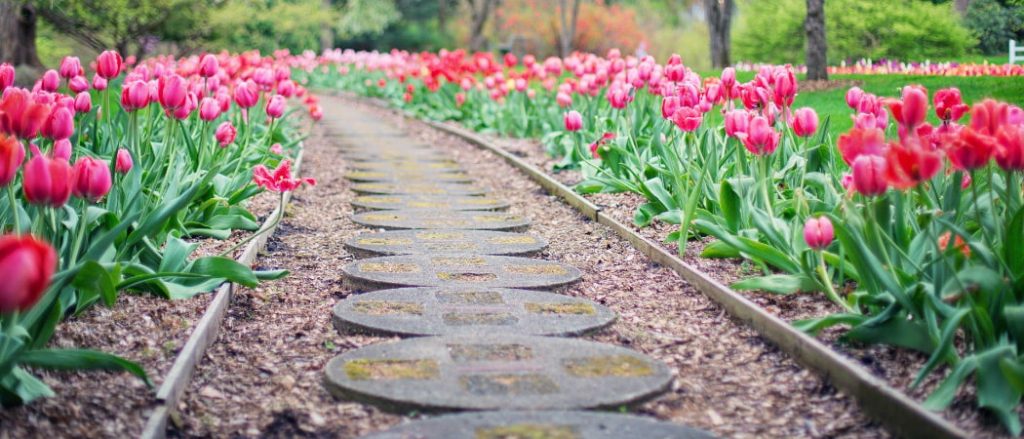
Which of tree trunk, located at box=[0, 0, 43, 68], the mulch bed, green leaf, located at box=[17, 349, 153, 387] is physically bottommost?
the mulch bed

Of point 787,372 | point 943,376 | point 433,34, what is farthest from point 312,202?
point 433,34

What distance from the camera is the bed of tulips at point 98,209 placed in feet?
9.54

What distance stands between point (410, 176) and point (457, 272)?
4094 millimetres

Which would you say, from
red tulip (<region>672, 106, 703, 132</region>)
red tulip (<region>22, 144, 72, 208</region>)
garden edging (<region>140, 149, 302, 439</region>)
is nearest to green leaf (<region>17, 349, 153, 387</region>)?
garden edging (<region>140, 149, 302, 439</region>)

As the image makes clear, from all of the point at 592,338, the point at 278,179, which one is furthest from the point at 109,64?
the point at 592,338

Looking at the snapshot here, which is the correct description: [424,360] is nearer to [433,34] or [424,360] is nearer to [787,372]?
[787,372]

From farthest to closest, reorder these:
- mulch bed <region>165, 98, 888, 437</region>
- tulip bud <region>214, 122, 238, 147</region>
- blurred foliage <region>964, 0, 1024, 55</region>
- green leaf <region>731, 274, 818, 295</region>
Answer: blurred foliage <region>964, 0, 1024, 55</region> → tulip bud <region>214, 122, 238, 147</region> → green leaf <region>731, 274, 818, 295</region> → mulch bed <region>165, 98, 888, 437</region>

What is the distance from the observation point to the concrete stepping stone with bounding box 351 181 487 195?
8180mm

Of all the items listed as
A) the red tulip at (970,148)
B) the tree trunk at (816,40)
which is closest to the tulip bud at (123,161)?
the red tulip at (970,148)

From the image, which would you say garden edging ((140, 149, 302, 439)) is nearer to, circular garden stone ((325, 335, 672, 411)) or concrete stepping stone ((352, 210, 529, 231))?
circular garden stone ((325, 335, 672, 411))

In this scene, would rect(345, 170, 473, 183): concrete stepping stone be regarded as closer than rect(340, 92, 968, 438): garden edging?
No

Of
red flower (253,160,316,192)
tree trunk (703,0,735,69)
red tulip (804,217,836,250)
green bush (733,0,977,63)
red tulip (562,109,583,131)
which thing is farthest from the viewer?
tree trunk (703,0,735,69)

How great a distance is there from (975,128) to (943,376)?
2.56 ft

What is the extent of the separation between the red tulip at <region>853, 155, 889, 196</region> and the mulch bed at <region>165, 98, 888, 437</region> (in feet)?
2.24
